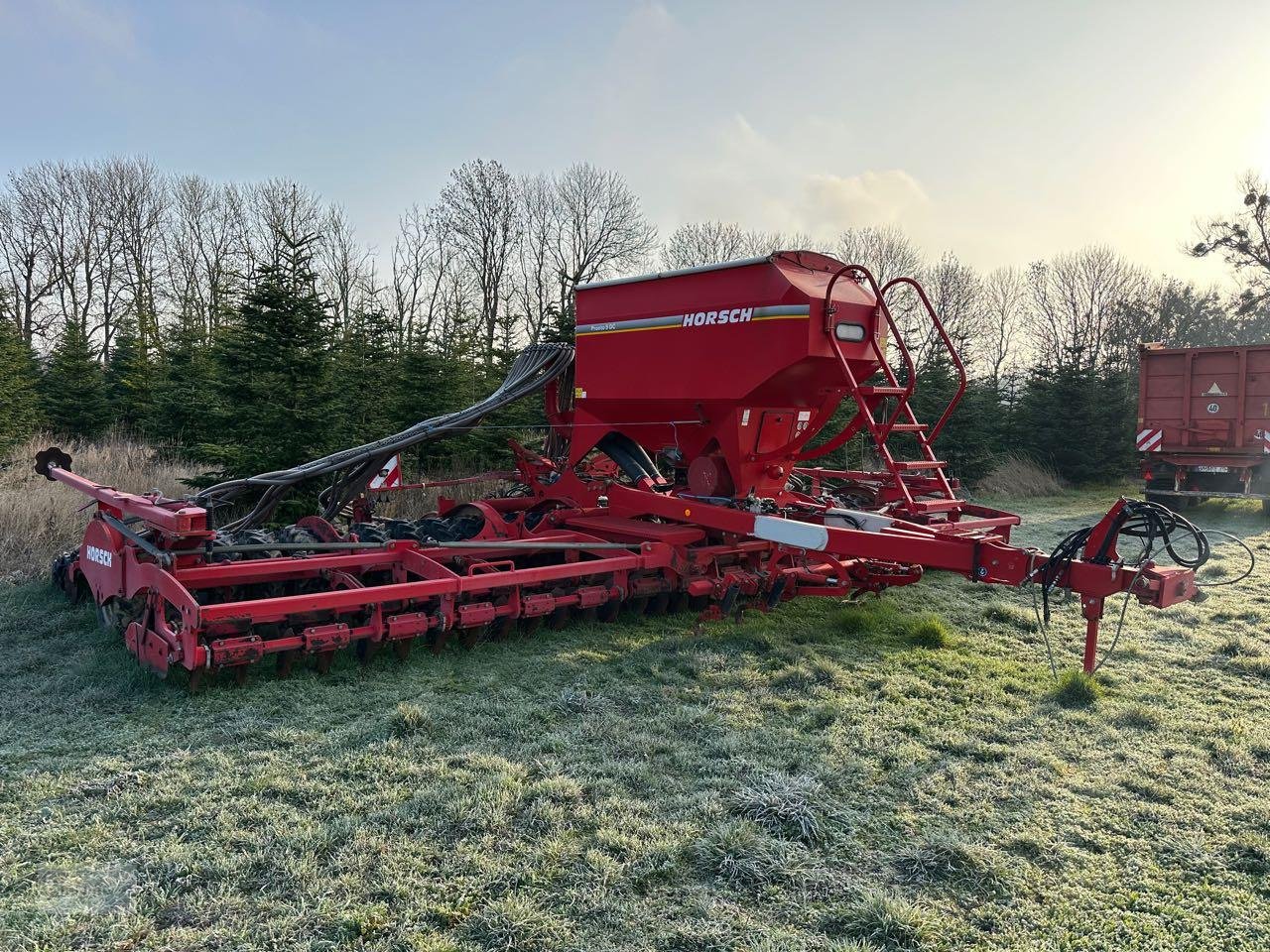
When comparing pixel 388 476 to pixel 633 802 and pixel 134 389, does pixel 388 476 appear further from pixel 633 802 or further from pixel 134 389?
pixel 134 389

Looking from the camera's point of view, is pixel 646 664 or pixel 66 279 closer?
pixel 646 664

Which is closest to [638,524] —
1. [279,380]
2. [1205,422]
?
[279,380]

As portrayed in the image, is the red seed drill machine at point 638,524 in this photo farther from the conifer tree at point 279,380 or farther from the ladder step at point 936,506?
the conifer tree at point 279,380

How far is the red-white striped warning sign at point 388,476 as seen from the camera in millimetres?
7449

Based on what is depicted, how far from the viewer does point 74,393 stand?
14.9 metres

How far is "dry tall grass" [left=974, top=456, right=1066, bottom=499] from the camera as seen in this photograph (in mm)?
16641

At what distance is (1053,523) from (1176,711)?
335 inches

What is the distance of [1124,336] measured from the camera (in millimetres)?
30547

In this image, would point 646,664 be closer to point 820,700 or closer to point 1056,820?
point 820,700

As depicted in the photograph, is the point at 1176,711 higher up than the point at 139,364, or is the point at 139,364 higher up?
the point at 139,364

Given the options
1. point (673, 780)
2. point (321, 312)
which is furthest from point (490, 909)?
point (321, 312)

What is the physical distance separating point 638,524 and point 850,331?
6.84ft

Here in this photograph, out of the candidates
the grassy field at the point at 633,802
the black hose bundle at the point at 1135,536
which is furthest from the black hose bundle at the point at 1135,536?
the grassy field at the point at 633,802

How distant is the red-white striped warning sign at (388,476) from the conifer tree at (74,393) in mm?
9868
